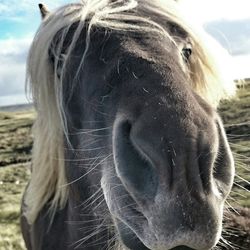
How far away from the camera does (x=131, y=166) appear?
2.39 metres

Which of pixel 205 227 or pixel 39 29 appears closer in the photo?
pixel 205 227

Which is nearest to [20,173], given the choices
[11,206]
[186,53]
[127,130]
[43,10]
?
[11,206]

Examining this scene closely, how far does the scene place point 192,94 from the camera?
2617mm

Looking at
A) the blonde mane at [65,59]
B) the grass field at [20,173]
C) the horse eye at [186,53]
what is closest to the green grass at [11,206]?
the grass field at [20,173]

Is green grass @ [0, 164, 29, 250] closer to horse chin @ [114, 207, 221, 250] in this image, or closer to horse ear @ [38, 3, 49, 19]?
horse ear @ [38, 3, 49, 19]

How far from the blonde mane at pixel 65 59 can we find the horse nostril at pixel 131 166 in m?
0.92

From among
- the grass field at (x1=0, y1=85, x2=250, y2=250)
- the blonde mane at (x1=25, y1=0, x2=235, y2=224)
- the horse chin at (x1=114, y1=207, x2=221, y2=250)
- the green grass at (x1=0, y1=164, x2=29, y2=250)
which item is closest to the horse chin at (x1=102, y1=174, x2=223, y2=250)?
the horse chin at (x1=114, y1=207, x2=221, y2=250)

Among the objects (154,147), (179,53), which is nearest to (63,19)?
(179,53)

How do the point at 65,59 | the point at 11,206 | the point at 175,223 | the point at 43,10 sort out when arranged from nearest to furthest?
1. the point at 175,223
2. the point at 65,59
3. the point at 43,10
4. the point at 11,206

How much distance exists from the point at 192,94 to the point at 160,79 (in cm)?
19

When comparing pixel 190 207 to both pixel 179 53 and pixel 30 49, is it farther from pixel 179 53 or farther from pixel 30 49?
pixel 30 49

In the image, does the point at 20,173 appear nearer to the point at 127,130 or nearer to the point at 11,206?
the point at 11,206

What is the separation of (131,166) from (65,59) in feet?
4.01

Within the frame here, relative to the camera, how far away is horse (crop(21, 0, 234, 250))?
7.56 ft
